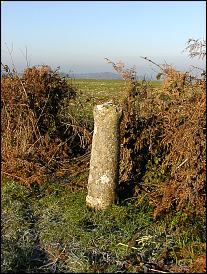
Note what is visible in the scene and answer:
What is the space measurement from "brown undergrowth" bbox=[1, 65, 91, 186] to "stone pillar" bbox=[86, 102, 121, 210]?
1420 mm

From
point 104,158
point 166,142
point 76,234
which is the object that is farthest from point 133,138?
point 76,234

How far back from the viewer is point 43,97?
8.85 meters

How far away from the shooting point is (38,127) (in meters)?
8.85

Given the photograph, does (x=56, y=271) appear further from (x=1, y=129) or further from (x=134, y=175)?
(x=1, y=129)

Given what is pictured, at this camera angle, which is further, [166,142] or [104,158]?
[166,142]

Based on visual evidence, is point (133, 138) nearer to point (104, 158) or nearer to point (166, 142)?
point (166, 142)

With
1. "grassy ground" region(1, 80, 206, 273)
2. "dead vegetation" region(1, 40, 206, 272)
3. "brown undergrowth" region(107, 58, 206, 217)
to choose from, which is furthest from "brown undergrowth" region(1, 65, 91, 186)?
"brown undergrowth" region(107, 58, 206, 217)

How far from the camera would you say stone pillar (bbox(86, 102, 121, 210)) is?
678cm

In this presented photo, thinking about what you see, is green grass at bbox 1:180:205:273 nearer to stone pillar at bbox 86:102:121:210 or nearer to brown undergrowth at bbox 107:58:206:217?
stone pillar at bbox 86:102:121:210

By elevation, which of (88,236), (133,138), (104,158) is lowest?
(88,236)

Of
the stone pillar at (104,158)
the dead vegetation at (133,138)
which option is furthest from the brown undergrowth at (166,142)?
the stone pillar at (104,158)

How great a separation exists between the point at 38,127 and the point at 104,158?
2.49 m

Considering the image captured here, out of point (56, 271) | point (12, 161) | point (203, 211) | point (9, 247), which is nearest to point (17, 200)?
point (12, 161)

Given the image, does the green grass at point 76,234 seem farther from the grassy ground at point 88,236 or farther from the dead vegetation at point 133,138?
the dead vegetation at point 133,138
